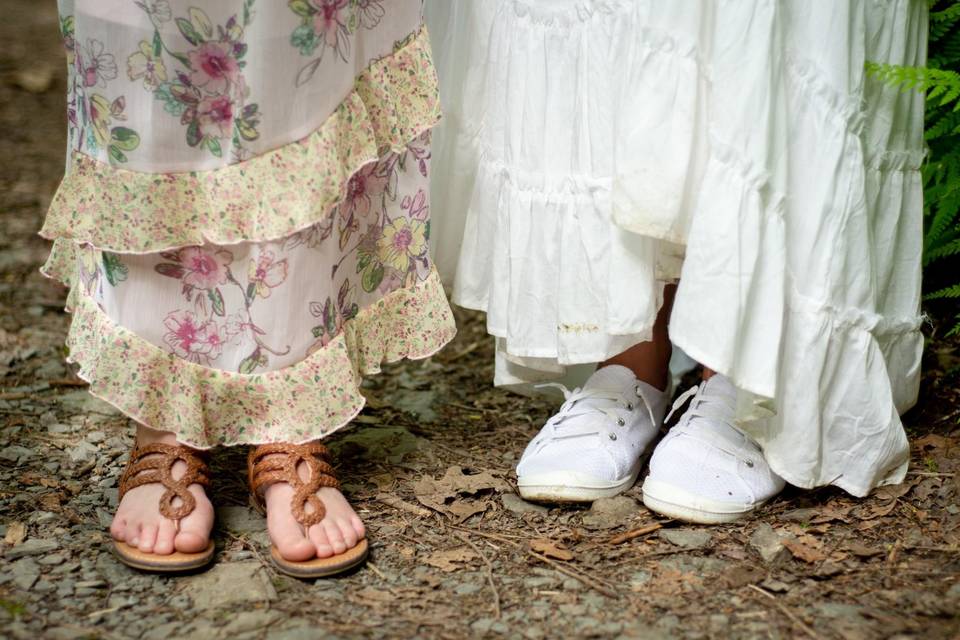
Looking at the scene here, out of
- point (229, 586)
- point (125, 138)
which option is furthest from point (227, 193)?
point (229, 586)

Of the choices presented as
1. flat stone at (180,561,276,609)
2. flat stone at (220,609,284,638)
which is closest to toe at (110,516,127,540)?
flat stone at (180,561,276,609)

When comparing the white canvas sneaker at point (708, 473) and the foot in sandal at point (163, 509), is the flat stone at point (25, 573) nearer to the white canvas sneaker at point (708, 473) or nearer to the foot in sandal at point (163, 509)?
the foot in sandal at point (163, 509)

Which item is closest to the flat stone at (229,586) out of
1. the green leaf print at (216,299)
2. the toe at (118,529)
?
the toe at (118,529)

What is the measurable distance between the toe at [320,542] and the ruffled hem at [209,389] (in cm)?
12

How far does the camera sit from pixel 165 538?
48.1 inches

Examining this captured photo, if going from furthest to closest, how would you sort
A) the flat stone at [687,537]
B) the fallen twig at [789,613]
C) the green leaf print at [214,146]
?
1. the flat stone at [687,537]
2. the green leaf print at [214,146]
3. the fallen twig at [789,613]

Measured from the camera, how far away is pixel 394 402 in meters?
1.85

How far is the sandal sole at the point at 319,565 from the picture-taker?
1.22 m

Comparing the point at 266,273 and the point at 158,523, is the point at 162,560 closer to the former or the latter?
the point at 158,523

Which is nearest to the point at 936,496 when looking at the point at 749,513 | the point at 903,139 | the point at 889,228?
the point at 749,513

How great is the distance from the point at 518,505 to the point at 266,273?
0.52 meters

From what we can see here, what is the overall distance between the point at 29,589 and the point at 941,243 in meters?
1.61

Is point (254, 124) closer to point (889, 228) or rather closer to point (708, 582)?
point (708, 582)

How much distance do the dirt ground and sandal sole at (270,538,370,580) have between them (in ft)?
0.06
